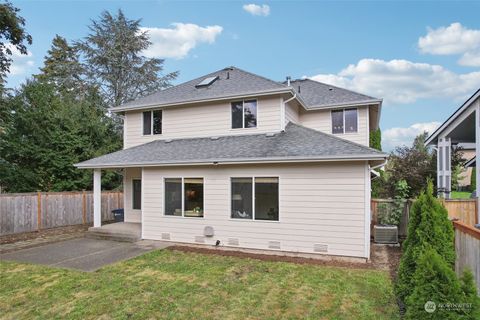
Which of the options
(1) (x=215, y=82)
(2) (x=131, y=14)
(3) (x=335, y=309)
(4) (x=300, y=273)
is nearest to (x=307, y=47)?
(1) (x=215, y=82)

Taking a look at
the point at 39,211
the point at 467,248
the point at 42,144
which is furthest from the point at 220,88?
the point at 42,144

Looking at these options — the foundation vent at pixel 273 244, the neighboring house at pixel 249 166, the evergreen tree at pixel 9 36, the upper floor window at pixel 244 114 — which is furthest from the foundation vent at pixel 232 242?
the evergreen tree at pixel 9 36

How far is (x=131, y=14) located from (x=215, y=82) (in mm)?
18066

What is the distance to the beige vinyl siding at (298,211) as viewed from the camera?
26.4ft

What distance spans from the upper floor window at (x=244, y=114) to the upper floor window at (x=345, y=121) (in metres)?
4.48

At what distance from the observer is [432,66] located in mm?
20891

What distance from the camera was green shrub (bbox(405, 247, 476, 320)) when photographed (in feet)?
9.88

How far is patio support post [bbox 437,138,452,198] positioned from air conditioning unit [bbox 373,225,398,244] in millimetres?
2012

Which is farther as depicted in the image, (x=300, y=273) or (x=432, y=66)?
(x=432, y=66)

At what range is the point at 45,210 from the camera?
41.8ft

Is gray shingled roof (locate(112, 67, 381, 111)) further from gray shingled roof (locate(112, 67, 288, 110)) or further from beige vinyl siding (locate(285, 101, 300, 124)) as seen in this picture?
beige vinyl siding (locate(285, 101, 300, 124))

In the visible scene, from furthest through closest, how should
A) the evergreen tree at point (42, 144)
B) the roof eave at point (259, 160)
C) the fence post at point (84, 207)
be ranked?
the evergreen tree at point (42, 144)
the fence post at point (84, 207)
the roof eave at point (259, 160)

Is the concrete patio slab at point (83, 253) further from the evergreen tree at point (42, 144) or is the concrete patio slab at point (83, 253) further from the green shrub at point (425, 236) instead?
the evergreen tree at point (42, 144)

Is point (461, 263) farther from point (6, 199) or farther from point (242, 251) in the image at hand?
point (6, 199)
